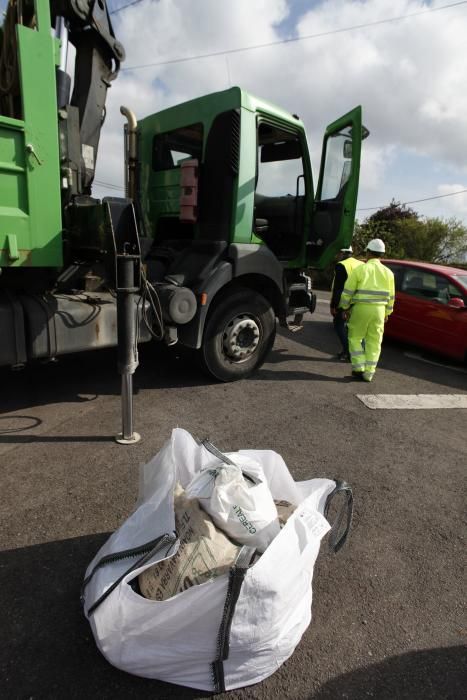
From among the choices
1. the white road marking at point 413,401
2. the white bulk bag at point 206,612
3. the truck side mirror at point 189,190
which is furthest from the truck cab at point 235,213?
the white bulk bag at point 206,612

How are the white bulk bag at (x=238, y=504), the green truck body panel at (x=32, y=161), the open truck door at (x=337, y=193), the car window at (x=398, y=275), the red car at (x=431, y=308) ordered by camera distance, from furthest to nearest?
the car window at (x=398, y=275), the red car at (x=431, y=308), the open truck door at (x=337, y=193), the green truck body panel at (x=32, y=161), the white bulk bag at (x=238, y=504)

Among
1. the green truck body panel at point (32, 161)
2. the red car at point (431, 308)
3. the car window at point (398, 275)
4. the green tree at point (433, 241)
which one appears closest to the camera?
the green truck body panel at point (32, 161)

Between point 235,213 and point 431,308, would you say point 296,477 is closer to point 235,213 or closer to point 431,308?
point 235,213

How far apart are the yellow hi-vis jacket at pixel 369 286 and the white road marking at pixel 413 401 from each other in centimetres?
112

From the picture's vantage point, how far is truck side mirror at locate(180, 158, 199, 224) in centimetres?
402

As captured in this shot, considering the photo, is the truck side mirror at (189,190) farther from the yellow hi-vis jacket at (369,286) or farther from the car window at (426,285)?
the car window at (426,285)

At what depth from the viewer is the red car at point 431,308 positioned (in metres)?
5.94

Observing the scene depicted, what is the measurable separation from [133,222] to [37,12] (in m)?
1.33

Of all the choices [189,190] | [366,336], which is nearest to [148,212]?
[189,190]

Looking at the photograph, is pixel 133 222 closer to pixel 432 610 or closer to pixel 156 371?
pixel 156 371

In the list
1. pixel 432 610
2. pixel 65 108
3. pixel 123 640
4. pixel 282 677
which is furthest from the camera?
pixel 65 108

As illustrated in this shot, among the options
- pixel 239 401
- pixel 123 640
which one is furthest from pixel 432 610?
pixel 239 401

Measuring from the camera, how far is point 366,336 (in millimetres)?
5176

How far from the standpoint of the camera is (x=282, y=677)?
1584mm
